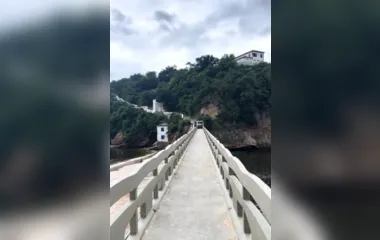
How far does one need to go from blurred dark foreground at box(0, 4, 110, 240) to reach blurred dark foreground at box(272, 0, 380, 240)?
70cm

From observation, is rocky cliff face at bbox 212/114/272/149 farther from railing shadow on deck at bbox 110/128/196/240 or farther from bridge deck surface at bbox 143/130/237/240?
railing shadow on deck at bbox 110/128/196/240

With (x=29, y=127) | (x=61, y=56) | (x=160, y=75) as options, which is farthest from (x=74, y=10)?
(x=160, y=75)

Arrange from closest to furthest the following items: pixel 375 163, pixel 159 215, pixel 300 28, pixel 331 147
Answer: pixel 375 163, pixel 331 147, pixel 300 28, pixel 159 215

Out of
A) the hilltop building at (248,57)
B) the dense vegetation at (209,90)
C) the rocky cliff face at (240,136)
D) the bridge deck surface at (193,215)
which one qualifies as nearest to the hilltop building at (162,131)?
the dense vegetation at (209,90)

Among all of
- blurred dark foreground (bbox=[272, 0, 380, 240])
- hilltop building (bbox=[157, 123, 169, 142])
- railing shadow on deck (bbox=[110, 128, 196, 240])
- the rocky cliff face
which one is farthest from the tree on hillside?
blurred dark foreground (bbox=[272, 0, 380, 240])

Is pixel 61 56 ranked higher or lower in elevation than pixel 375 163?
higher

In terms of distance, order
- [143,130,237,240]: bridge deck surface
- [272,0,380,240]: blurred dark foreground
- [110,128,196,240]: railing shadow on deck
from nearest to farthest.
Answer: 1. [272,0,380,240]: blurred dark foreground
2. [110,128,196,240]: railing shadow on deck
3. [143,130,237,240]: bridge deck surface

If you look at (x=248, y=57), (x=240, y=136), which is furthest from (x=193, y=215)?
(x=248, y=57)

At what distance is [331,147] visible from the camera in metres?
0.89

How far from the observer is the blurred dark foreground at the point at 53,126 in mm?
794

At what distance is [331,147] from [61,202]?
31.5 inches

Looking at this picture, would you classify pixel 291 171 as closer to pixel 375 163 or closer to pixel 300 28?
pixel 375 163

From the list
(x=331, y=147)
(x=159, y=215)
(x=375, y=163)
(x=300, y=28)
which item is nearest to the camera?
(x=375, y=163)

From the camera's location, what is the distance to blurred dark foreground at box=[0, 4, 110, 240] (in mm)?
794
